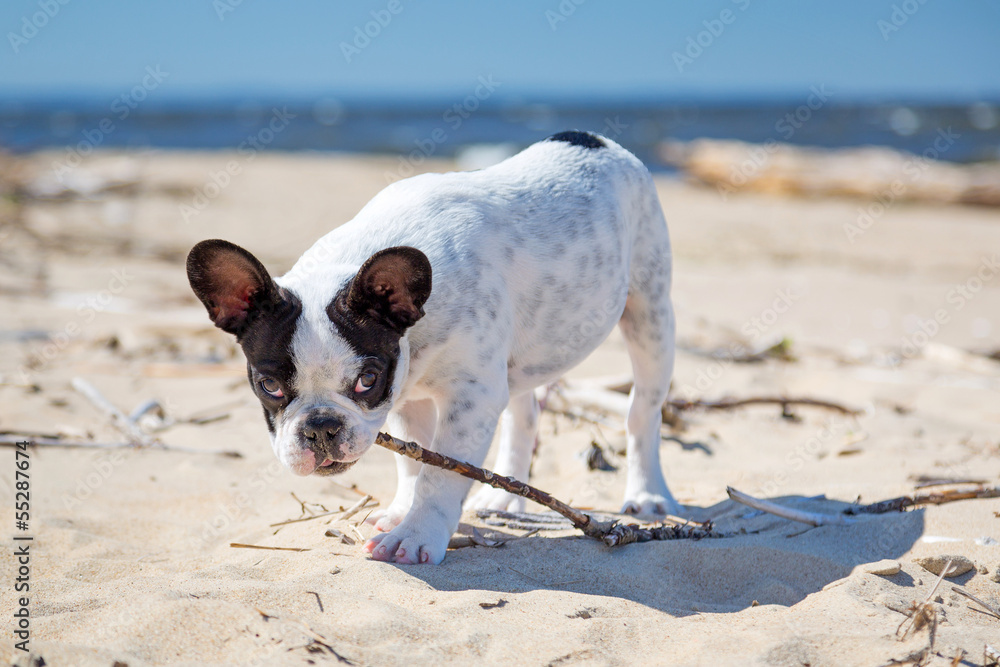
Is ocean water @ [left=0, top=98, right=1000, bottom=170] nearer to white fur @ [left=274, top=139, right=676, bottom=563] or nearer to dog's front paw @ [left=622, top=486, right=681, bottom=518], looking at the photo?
white fur @ [left=274, top=139, right=676, bottom=563]

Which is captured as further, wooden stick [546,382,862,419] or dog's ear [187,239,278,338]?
wooden stick [546,382,862,419]

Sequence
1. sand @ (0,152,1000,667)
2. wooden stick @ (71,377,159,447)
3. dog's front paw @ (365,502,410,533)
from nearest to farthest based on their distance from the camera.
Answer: sand @ (0,152,1000,667), dog's front paw @ (365,502,410,533), wooden stick @ (71,377,159,447)

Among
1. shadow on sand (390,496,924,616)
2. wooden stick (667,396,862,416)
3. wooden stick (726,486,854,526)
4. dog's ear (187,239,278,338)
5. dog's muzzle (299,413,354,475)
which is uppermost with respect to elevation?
dog's ear (187,239,278,338)

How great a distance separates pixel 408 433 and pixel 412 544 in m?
0.76

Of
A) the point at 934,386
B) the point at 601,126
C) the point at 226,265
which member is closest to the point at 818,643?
the point at 226,265

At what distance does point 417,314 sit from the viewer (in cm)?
327

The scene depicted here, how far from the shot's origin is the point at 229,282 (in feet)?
10.4

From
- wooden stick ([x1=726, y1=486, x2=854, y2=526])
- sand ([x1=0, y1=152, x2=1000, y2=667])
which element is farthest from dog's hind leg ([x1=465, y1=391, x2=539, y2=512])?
wooden stick ([x1=726, y1=486, x2=854, y2=526])

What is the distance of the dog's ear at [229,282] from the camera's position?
3.08m

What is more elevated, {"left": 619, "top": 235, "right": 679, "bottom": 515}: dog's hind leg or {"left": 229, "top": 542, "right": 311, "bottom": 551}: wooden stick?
{"left": 619, "top": 235, "right": 679, "bottom": 515}: dog's hind leg

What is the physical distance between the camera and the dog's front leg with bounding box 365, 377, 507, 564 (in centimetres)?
360

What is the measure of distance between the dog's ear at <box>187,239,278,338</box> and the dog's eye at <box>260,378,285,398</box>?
24 cm

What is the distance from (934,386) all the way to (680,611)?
463 cm

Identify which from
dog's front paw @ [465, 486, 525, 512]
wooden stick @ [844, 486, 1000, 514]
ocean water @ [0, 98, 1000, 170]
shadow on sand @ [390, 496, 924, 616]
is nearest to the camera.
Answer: shadow on sand @ [390, 496, 924, 616]
